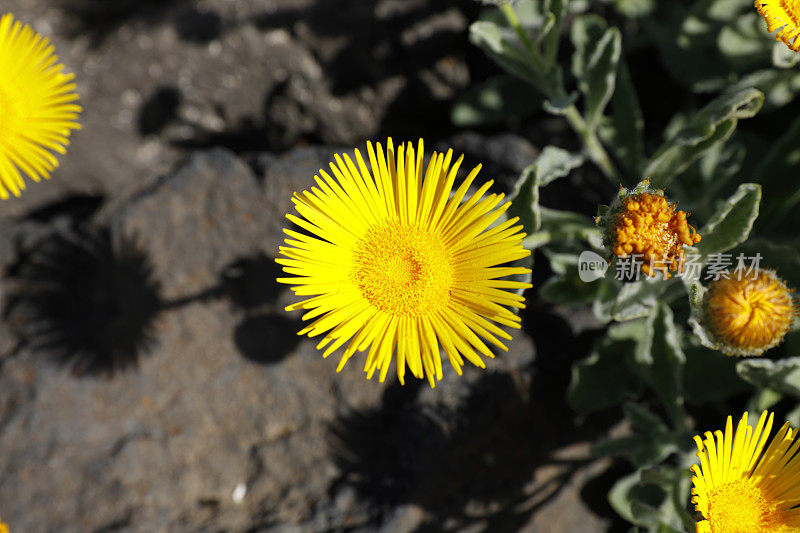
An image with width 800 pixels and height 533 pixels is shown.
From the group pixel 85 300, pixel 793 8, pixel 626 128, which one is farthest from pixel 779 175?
pixel 85 300

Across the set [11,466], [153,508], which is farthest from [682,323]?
[11,466]

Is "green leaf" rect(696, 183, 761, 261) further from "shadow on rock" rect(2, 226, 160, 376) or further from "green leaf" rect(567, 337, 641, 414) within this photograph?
"shadow on rock" rect(2, 226, 160, 376)

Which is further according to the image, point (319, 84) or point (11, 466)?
point (319, 84)

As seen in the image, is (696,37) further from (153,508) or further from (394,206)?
(153,508)

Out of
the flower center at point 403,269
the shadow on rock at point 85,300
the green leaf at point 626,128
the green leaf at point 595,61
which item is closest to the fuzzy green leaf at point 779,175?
the green leaf at point 626,128

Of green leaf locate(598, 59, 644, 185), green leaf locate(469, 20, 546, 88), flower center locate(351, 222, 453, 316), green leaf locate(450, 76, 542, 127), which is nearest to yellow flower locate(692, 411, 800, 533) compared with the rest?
flower center locate(351, 222, 453, 316)

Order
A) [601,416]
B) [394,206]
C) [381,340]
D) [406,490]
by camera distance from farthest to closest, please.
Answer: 1. [601,416]
2. [406,490]
3. [394,206]
4. [381,340]

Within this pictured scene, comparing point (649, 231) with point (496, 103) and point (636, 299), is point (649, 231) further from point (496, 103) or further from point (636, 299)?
point (496, 103)
